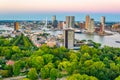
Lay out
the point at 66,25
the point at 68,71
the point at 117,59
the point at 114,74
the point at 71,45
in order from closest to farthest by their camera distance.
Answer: the point at 114,74
the point at 68,71
the point at 117,59
the point at 71,45
the point at 66,25

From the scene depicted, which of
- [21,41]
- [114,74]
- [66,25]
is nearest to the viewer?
[114,74]

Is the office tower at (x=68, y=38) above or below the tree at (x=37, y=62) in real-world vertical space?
above

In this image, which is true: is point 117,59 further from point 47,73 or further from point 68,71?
point 47,73

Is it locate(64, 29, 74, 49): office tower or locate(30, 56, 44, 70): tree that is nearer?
locate(30, 56, 44, 70): tree

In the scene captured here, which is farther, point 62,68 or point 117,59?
point 117,59

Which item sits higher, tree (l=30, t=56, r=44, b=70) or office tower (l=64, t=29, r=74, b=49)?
office tower (l=64, t=29, r=74, b=49)

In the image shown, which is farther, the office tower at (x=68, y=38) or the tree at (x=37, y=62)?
the office tower at (x=68, y=38)

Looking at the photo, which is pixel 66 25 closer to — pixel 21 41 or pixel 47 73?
pixel 21 41

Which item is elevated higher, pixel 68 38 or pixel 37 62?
pixel 68 38

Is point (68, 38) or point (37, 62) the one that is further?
point (68, 38)

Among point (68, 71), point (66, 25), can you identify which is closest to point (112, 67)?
point (68, 71)
